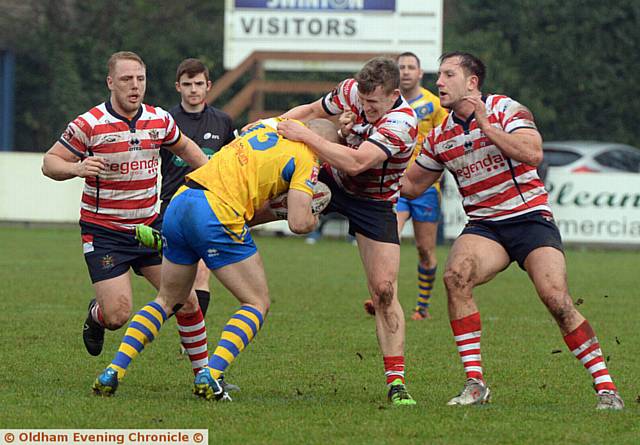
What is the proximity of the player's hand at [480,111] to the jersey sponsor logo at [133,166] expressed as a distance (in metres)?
2.10

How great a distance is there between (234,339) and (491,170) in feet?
6.16

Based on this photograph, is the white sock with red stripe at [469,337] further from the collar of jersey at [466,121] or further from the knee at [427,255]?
the knee at [427,255]

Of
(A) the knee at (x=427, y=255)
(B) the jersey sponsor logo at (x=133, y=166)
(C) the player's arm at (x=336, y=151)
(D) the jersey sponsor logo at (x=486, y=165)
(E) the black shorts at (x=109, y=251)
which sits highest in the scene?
(C) the player's arm at (x=336, y=151)

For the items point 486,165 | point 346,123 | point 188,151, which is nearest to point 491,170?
point 486,165

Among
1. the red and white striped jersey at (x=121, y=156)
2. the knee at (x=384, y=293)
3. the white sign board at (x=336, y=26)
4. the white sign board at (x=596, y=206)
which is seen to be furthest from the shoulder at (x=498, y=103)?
the white sign board at (x=336, y=26)

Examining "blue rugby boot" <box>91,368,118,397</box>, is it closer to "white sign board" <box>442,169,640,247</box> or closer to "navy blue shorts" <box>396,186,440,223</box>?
"navy blue shorts" <box>396,186,440,223</box>

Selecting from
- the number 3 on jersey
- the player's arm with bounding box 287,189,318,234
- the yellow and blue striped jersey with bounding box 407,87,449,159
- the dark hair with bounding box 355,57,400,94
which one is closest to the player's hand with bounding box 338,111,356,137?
the dark hair with bounding box 355,57,400,94

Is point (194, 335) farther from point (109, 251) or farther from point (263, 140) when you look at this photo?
point (263, 140)

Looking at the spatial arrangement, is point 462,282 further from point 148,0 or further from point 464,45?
point 148,0

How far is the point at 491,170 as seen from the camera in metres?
7.74

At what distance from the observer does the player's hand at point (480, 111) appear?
24.4 ft

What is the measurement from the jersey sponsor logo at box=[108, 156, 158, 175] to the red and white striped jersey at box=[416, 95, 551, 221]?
6.13 feet

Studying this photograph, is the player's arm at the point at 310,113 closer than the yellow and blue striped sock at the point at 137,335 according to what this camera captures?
No

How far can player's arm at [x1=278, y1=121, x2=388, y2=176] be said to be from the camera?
7.29 metres
